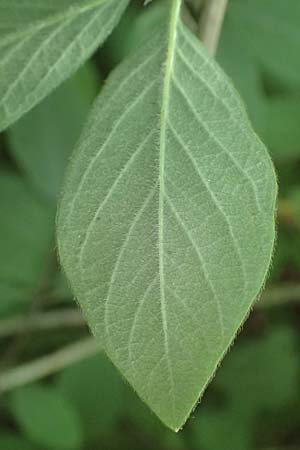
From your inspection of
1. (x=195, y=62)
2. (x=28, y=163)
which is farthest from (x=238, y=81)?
(x=195, y=62)

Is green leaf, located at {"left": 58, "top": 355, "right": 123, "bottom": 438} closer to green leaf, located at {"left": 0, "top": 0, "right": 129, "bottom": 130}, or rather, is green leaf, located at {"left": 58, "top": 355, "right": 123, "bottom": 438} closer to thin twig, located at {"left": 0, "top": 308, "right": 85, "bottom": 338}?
thin twig, located at {"left": 0, "top": 308, "right": 85, "bottom": 338}

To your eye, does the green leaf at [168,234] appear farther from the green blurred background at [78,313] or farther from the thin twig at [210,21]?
the green blurred background at [78,313]

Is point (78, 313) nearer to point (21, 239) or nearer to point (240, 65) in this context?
point (21, 239)

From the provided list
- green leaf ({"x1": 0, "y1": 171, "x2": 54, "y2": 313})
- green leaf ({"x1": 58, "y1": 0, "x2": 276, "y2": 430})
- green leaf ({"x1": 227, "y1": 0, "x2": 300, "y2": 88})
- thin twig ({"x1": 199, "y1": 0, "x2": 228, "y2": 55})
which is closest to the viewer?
green leaf ({"x1": 58, "y1": 0, "x2": 276, "y2": 430})

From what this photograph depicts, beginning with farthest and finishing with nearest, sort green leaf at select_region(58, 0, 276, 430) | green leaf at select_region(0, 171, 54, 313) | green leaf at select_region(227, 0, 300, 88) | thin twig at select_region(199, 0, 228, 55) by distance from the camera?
green leaf at select_region(0, 171, 54, 313)
green leaf at select_region(227, 0, 300, 88)
thin twig at select_region(199, 0, 228, 55)
green leaf at select_region(58, 0, 276, 430)

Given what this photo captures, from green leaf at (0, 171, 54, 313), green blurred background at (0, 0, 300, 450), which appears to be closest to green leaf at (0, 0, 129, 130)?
green blurred background at (0, 0, 300, 450)
